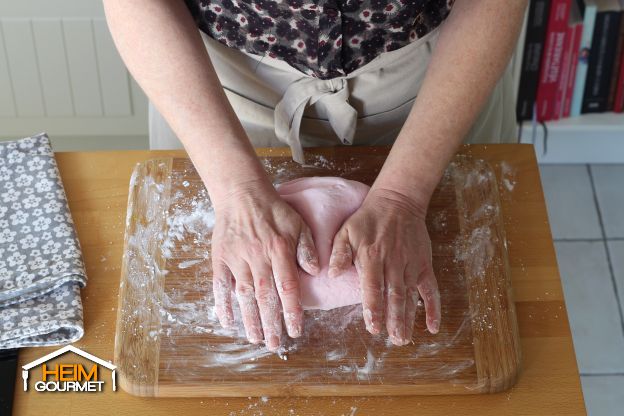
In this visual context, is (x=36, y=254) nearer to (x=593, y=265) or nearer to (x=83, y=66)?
(x=83, y=66)

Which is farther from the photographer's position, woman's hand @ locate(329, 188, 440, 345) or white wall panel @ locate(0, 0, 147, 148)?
white wall panel @ locate(0, 0, 147, 148)

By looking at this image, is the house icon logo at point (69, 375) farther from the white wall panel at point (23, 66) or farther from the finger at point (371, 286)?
the white wall panel at point (23, 66)

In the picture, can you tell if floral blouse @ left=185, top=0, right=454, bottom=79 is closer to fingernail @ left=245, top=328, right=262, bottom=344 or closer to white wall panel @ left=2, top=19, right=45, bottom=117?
fingernail @ left=245, top=328, right=262, bottom=344

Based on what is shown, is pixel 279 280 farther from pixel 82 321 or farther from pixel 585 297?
pixel 585 297

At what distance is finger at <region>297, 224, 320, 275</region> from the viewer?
3.21 feet

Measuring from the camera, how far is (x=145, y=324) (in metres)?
1.00

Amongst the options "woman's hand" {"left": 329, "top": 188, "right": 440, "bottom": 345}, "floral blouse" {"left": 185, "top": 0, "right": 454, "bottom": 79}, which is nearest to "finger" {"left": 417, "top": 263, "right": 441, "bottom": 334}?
"woman's hand" {"left": 329, "top": 188, "right": 440, "bottom": 345}

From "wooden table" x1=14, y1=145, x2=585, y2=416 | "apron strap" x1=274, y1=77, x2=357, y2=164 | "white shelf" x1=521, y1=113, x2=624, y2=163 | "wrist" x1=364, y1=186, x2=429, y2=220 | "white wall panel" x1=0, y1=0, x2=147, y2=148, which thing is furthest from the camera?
"white shelf" x1=521, y1=113, x2=624, y2=163

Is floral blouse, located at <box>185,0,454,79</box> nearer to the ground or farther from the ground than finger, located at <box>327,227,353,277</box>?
farther from the ground

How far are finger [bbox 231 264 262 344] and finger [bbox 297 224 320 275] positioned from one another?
0.23 ft

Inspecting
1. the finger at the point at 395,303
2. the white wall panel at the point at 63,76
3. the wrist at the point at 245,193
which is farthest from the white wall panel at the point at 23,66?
the finger at the point at 395,303

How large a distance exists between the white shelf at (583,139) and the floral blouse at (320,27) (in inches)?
41.7

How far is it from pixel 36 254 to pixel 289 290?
371mm

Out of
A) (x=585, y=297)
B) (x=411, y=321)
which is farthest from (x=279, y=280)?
(x=585, y=297)
